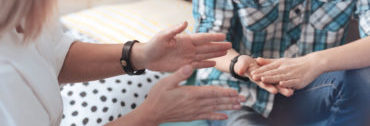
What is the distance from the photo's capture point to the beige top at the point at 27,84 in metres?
0.53

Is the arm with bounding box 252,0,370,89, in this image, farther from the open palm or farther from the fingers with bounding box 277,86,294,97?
the open palm

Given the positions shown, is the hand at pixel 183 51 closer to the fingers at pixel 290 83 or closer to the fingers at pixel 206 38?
the fingers at pixel 206 38

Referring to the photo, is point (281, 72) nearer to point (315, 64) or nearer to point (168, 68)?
point (315, 64)

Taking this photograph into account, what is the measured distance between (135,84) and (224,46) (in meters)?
0.47

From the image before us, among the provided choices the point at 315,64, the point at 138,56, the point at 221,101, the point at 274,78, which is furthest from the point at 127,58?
the point at 315,64

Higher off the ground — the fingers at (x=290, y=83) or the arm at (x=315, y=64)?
the arm at (x=315, y=64)

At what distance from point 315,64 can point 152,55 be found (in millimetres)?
398

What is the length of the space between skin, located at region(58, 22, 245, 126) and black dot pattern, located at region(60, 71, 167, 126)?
242mm

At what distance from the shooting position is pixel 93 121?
3.31ft

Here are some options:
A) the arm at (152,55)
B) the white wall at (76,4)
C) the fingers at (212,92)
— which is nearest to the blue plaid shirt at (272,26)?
the arm at (152,55)

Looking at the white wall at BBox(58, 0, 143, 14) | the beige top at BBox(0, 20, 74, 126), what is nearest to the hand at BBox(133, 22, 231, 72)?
the beige top at BBox(0, 20, 74, 126)

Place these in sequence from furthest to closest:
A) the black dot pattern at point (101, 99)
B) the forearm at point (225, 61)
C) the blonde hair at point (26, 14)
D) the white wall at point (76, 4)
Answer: the white wall at point (76, 4)
the black dot pattern at point (101, 99)
the forearm at point (225, 61)
the blonde hair at point (26, 14)

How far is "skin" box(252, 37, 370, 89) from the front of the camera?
82cm

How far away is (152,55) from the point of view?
0.75m
